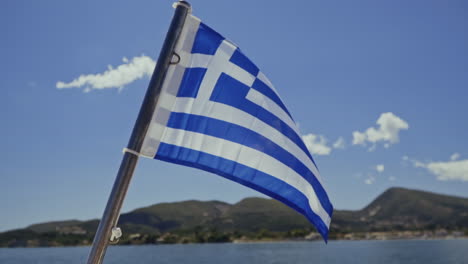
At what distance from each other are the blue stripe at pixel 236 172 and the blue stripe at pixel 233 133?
18 cm

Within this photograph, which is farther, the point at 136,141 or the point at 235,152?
the point at 235,152

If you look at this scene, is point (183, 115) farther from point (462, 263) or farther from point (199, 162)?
point (462, 263)

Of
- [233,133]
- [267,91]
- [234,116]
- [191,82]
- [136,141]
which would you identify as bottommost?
[136,141]

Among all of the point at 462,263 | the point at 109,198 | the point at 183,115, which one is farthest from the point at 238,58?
the point at 462,263

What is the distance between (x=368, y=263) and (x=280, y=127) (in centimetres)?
10244

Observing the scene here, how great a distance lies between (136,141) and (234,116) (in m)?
1.03

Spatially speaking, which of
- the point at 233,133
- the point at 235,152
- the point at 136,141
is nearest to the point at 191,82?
the point at 233,133

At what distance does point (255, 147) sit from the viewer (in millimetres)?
3951

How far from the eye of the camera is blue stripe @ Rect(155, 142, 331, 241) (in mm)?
3762

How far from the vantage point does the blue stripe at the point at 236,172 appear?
3762 millimetres

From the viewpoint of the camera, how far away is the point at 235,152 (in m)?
3.88

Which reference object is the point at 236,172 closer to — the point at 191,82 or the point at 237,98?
the point at 237,98

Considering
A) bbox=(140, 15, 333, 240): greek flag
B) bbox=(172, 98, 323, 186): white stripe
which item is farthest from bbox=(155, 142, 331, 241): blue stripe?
bbox=(172, 98, 323, 186): white stripe

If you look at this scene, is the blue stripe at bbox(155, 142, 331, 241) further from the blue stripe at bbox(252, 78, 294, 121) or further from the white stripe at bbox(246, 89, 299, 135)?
the blue stripe at bbox(252, 78, 294, 121)
